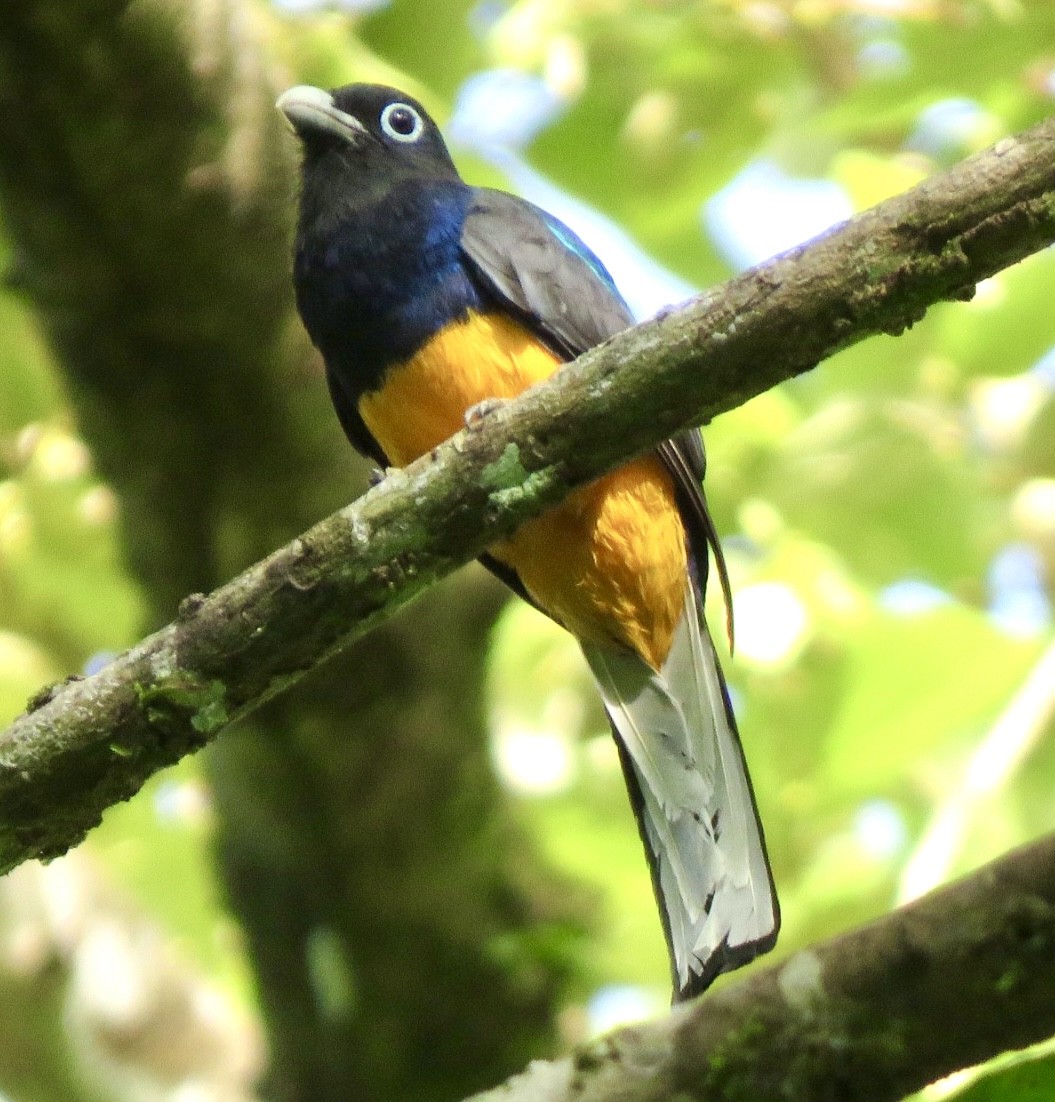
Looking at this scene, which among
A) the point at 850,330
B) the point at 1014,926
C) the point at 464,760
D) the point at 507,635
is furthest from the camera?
the point at 507,635

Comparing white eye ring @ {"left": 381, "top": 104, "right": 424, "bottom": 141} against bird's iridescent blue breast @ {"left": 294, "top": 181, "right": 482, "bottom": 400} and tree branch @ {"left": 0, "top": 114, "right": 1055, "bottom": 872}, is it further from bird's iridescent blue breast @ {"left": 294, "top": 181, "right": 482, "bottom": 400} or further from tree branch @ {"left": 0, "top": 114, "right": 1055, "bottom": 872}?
tree branch @ {"left": 0, "top": 114, "right": 1055, "bottom": 872}

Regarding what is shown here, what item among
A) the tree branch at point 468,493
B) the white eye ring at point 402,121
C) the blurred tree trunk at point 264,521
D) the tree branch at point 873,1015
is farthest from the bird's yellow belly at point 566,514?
the tree branch at point 873,1015

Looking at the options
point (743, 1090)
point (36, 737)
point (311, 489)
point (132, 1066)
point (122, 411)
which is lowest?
point (743, 1090)

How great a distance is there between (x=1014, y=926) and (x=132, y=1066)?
4.11m

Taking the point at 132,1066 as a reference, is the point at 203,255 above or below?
above

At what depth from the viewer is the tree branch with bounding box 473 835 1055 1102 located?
2125mm

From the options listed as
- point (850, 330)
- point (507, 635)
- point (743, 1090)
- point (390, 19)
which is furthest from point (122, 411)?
point (743, 1090)

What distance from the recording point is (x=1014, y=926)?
2.12 meters

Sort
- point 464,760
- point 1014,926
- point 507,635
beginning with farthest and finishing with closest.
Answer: point 507,635, point 464,760, point 1014,926

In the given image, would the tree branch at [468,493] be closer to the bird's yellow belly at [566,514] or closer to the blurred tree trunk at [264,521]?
the bird's yellow belly at [566,514]

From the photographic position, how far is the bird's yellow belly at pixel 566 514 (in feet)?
13.2

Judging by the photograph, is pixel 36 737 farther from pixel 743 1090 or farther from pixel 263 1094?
pixel 263 1094

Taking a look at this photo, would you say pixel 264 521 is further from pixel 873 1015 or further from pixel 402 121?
pixel 873 1015

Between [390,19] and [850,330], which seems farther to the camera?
[390,19]
